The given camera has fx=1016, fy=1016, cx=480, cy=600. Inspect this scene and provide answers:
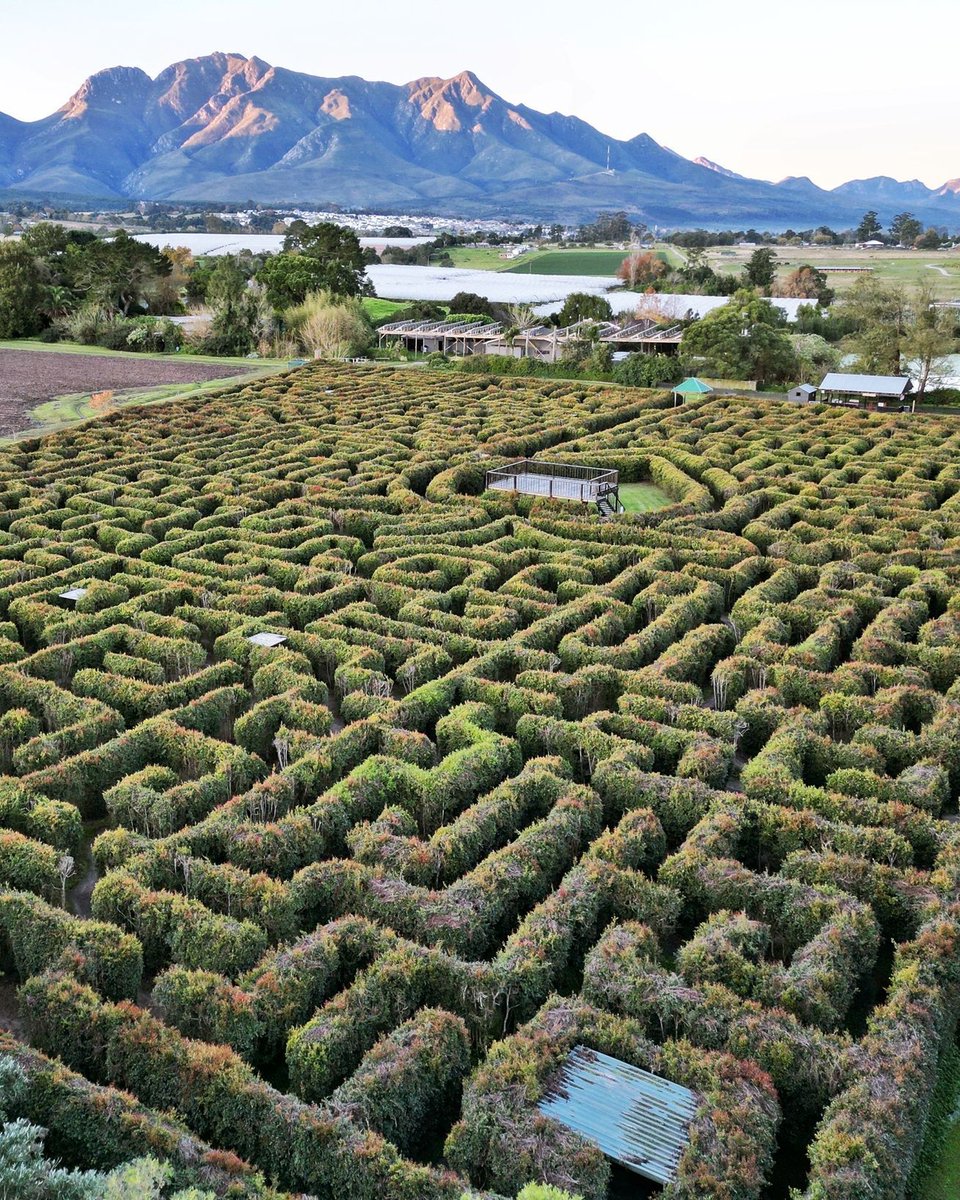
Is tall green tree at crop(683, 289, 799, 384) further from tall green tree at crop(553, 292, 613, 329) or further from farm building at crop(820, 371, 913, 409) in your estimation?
tall green tree at crop(553, 292, 613, 329)

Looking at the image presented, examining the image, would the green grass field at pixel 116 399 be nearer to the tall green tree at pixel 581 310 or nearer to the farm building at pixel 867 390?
the tall green tree at pixel 581 310

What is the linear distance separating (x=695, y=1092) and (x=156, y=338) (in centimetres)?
7569

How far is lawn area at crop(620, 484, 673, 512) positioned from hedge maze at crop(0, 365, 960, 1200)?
172 inches

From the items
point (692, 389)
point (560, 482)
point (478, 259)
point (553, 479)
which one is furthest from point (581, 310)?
point (478, 259)

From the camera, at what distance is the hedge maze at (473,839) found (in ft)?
36.5

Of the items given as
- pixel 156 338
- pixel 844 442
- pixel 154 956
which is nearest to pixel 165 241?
pixel 156 338

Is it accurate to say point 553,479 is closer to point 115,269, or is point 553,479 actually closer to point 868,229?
point 115,269

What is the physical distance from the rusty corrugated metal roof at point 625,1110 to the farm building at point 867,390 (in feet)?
158

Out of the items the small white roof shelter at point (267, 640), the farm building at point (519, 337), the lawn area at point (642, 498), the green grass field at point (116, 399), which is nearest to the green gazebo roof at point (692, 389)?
the farm building at point (519, 337)

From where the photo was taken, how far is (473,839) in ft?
53.0

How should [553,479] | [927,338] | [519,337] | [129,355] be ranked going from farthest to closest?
[519,337] < [129,355] < [927,338] < [553,479]

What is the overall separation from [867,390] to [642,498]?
21445 millimetres

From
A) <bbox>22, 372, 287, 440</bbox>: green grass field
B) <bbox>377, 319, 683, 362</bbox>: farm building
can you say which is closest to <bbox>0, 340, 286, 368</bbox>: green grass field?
<bbox>22, 372, 287, 440</bbox>: green grass field

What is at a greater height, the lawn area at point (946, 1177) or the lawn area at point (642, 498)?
the lawn area at point (642, 498)
